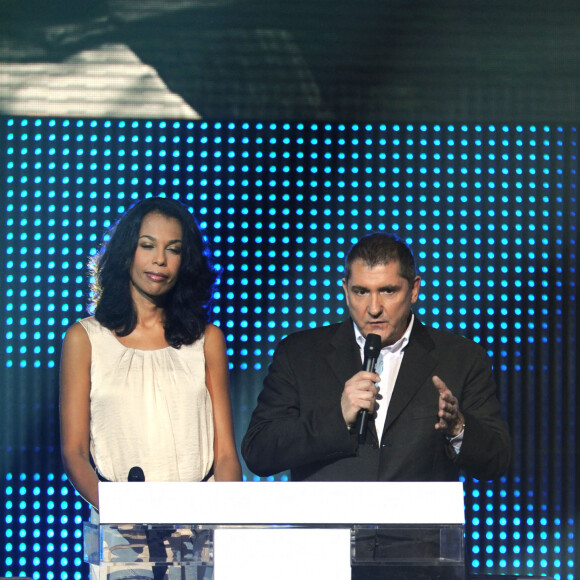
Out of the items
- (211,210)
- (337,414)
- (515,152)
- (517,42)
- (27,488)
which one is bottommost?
(27,488)

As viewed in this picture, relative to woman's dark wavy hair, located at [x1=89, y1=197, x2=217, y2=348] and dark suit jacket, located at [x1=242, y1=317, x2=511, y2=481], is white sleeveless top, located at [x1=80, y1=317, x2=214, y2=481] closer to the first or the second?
woman's dark wavy hair, located at [x1=89, y1=197, x2=217, y2=348]

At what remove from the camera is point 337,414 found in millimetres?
2381

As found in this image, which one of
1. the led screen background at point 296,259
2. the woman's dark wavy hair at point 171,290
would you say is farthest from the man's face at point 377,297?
the led screen background at point 296,259

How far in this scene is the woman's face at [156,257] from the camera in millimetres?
2799

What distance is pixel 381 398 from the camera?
2.60m

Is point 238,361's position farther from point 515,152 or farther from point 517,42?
point 517,42

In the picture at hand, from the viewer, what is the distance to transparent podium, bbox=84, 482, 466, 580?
155 cm

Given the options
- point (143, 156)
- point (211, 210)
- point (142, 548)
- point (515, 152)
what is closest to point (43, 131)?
point (143, 156)

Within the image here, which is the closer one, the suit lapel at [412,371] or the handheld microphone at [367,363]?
the handheld microphone at [367,363]

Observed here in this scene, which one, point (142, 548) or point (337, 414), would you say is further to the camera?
point (337, 414)

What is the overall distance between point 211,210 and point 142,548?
8.78 ft

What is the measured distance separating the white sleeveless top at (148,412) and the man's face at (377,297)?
56 centimetres

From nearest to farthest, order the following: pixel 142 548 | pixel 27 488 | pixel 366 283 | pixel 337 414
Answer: pixel 142 548 < pixel 337 414 < pixel 366 283 < pixel 27 488

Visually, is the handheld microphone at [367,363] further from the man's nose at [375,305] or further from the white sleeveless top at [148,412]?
the white sleeveless top at [148,412]
